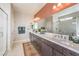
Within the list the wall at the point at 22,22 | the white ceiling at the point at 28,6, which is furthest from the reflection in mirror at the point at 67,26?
the wall at the point at 22,22

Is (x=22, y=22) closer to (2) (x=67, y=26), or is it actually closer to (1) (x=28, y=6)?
(1) (x=28, y=6)

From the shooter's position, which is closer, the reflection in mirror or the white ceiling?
the reflection in mirror

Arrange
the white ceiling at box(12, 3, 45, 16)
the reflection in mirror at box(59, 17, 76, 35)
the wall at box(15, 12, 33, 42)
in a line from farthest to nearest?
the wall at box(15, 12, 33, 42) < the white ceiling at box(12, 3, 45, 16) < the reflection in mirror at box(59, 17, 76, 35)

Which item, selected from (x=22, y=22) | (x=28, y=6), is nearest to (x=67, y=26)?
(x=28, y=6)

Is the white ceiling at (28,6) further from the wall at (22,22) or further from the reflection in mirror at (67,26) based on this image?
the reflection in mirror at (67,26)

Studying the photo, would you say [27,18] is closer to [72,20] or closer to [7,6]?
[7,6]

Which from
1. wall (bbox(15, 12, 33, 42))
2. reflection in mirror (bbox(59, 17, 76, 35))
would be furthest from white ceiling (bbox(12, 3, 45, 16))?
reflection in mirror (bbox(59, 17, 76, 35))

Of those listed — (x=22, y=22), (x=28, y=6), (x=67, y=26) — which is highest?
(x=28, y=6)

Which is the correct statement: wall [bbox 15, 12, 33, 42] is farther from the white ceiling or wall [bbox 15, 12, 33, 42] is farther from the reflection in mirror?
the reflection in mirror

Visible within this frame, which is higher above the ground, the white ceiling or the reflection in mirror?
the white ceiling

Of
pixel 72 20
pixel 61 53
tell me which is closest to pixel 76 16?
pixel 72 20

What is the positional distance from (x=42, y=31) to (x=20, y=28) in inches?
168

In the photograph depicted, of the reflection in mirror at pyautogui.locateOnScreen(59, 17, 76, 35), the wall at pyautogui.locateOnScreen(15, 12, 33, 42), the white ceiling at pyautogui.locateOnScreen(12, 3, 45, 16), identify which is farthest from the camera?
the wall at pyautogui.locateOnScreen(15, 12, 33, 42)

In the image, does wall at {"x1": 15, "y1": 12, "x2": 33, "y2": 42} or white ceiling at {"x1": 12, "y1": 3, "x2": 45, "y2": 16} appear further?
wall at {"x1": 15, "y1": 12, "x2": 33, "y2": 42}
